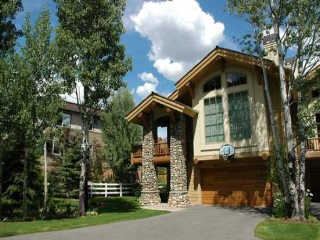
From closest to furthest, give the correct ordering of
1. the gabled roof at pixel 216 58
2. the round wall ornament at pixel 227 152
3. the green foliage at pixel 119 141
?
the gabled roof at pixel 216 58 < the round wall ornament at pixel 227 152 < the green foliage at pixel 119 141

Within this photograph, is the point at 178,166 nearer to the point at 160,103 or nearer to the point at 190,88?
the point at 160,103

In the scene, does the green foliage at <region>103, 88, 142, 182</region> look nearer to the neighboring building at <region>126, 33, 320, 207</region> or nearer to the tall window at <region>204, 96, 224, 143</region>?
the neighboring building at <region>126, 33, 320, 207</region>

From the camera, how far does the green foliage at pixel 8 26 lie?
17.9 meters

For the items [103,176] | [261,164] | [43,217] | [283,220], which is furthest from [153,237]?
[103,176]

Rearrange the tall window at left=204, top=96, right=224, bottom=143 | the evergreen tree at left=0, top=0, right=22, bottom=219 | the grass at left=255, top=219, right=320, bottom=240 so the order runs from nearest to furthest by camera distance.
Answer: the grass at left=255, top=219, right=320, bottom=240 < the evergreen tree at left=0, top=0, right=22, bottom=219 < the tall window at left=204, top=96, right=224, bottom=143

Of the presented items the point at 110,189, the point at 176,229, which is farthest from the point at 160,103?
the point at 110,189

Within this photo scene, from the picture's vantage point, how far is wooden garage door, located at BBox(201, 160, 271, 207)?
18.3m

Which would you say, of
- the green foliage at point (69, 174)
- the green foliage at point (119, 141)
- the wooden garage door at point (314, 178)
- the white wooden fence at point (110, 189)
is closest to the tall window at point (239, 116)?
the wooden garage door at point (314, 178)

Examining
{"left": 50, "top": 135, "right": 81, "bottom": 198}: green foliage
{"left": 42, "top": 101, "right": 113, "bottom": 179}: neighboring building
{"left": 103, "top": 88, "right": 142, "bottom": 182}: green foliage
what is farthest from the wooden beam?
{"left": 50, "top": 135, "right": 81, "bottom": 198}: green foliage

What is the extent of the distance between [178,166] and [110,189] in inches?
411

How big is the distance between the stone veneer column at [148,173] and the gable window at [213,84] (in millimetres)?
4770

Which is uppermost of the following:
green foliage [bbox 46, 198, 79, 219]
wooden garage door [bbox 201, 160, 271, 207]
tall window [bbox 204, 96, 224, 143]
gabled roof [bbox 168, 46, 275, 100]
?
gabled roof [bbox 168, 46, 275, 100]

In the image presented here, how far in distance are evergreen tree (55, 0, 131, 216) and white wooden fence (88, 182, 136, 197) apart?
998 cm

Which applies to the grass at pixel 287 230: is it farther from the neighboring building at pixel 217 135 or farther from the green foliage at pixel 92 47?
the green foliage at pixel 92 47
